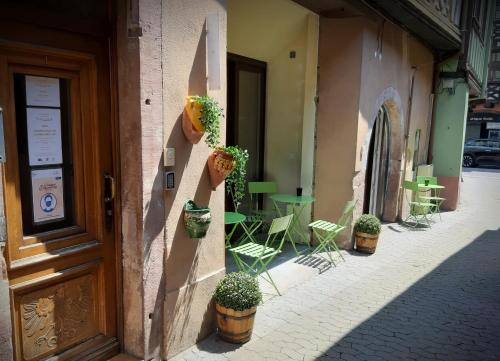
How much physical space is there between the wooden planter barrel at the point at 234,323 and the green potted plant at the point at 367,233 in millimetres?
3459

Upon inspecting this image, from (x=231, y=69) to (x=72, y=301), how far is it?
444 centimetres

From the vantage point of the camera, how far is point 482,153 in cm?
2319

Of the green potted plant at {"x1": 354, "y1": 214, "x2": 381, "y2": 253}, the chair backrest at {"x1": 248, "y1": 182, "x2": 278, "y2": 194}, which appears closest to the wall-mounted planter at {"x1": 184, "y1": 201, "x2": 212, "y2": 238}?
the chair backrest at {"x1": 248, "y1": 182, "x2": 278, "y2": 194}

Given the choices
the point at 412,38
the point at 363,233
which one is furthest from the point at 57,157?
the point at 412,38

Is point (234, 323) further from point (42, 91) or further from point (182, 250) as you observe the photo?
point (42, 91)

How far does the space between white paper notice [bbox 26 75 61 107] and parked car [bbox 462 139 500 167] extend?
A: 2493cm

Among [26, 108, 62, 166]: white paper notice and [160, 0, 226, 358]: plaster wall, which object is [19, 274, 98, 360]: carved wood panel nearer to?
[160, 0, 226, 358]: plaster wall

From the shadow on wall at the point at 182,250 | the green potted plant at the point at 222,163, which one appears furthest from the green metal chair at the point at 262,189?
the shadow on wall at the point at 182,250

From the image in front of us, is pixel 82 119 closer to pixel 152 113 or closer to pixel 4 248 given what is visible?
pixel 152 113

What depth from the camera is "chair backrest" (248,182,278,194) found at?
673 centimetres

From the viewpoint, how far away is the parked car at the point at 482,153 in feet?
75.4

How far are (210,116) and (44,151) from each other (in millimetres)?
1272

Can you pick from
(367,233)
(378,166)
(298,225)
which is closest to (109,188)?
(298,225)

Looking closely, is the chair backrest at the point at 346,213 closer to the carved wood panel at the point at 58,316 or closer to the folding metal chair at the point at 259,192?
the folding metal chair at the point at 259,192
